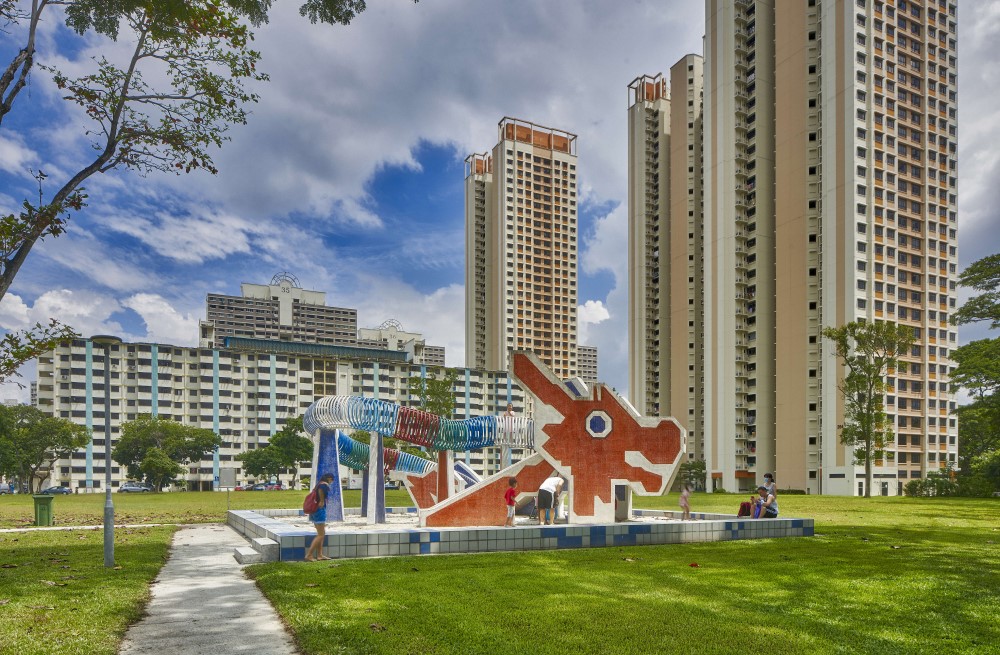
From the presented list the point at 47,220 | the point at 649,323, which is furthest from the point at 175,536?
the point at 649,323

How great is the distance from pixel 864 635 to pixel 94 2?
612 inches

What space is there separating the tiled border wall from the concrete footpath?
6.47ft

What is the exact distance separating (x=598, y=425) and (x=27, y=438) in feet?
282

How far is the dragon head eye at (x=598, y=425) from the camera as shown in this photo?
834 inches

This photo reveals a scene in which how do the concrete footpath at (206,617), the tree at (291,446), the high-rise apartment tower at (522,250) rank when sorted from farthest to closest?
the high-rise apartment tower at (522,250) < the tree at (291,446) < the concrete footpath at (206,617)

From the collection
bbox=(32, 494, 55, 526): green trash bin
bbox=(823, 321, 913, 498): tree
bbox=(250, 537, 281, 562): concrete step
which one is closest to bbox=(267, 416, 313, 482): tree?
bbox=(823, 321, 913, 498): tree

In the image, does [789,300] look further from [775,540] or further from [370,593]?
[370,593]

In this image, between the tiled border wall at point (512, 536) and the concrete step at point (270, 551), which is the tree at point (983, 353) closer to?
the tiled border wall at point (512, 536)

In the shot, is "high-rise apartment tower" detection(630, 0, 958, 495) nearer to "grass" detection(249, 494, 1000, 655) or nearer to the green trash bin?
"grass" detection(249, 494, 1000, 655)

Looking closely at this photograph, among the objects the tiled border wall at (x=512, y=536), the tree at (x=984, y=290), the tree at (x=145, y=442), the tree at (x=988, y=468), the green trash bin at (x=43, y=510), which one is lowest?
the tree at (x=145, y=442)

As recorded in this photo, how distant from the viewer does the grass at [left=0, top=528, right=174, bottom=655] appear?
8.83 meters

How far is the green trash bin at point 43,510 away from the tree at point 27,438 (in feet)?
219

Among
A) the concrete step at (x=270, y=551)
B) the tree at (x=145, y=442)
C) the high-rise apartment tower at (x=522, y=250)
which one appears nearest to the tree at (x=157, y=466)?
the tree at (x=145, y=442)

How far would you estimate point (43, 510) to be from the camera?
90.2ft
